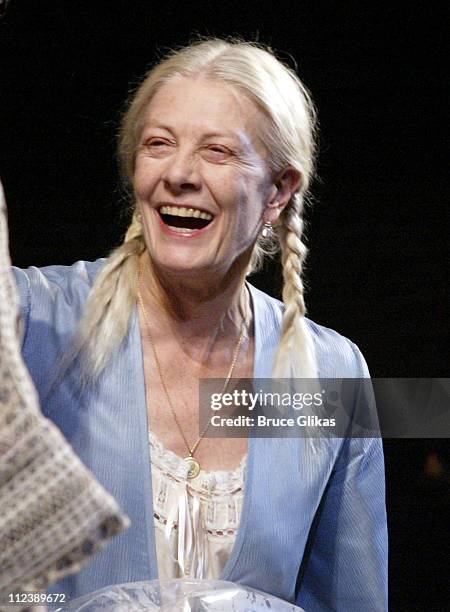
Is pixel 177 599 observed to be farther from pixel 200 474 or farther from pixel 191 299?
pixel 191 299

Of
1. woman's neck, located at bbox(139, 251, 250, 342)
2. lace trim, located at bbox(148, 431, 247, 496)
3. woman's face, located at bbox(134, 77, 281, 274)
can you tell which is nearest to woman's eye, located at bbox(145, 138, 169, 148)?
woman's face, located at bbox(134, 77, 281, 274)

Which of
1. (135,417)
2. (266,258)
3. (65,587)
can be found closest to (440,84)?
(266,258)

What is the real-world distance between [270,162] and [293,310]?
20cm

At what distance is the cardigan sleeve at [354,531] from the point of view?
1332 millimetres

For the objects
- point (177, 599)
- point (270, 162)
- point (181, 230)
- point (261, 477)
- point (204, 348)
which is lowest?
point (177, 599)

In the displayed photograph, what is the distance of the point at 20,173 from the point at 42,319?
0.18 m

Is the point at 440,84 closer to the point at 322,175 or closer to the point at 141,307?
the point at 322,175

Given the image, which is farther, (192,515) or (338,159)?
(338,159)

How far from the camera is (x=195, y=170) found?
1143mm

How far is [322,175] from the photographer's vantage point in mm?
1320

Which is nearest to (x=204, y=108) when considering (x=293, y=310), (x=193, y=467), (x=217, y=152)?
(x=217, y=152)

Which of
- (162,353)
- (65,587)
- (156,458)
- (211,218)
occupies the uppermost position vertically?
(211,218)

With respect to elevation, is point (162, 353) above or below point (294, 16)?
below

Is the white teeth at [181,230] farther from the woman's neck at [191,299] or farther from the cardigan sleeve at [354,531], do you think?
the cardigan sleeve at [354,531]
